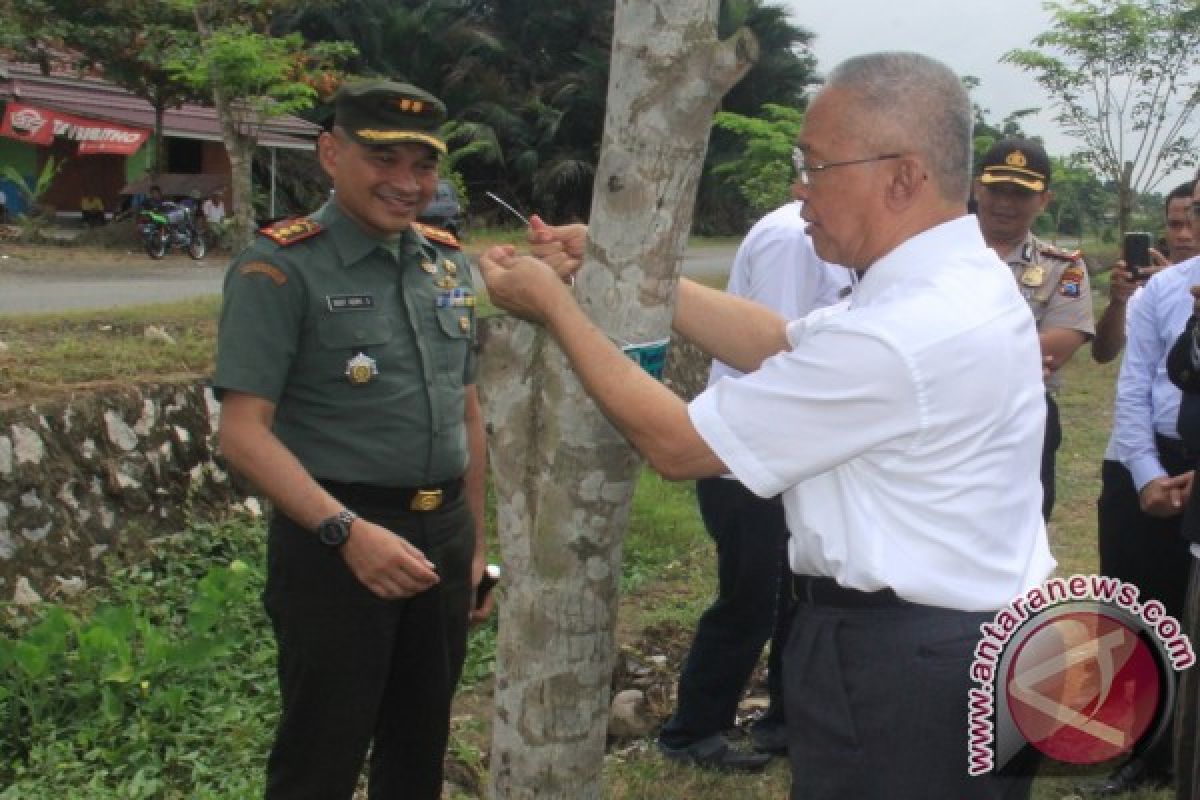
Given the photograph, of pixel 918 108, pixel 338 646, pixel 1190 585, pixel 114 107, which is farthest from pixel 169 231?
pixel 918 108

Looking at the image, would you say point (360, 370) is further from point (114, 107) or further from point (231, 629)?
point (114, 107)

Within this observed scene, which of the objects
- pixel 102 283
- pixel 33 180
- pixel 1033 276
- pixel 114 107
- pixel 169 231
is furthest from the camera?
pixel 114 107

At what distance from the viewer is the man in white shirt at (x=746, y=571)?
3643mm

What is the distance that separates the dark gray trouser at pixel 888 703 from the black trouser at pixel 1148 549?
86.7 inches

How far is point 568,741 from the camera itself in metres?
2.44

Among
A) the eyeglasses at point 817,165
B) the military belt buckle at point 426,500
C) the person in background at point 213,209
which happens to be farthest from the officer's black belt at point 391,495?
the person in background at point 213,209

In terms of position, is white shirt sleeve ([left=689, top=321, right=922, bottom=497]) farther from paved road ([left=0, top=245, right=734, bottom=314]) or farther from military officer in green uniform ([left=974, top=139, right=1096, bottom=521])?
paved road ([left=0, top=245, right=734, bottom=314])

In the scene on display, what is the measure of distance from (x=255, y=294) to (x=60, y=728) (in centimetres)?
158

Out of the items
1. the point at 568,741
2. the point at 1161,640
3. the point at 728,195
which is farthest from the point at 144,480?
the point at 728,195

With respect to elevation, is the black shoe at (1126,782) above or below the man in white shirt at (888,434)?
below

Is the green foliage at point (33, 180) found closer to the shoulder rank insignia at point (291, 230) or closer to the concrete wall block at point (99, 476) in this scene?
the concrete wall block at point (99, 476)

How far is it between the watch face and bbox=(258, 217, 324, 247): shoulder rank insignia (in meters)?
0.62

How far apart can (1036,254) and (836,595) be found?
8.45 ft

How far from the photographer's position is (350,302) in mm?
2742
